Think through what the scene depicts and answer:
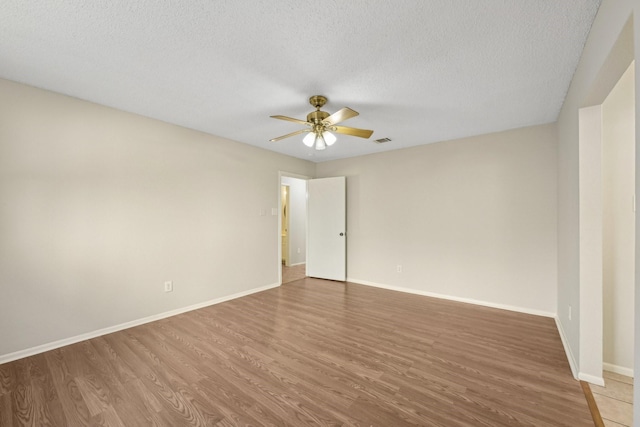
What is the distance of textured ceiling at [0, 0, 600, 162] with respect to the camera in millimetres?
1425

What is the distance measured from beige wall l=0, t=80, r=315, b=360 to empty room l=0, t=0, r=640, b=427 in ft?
0.06

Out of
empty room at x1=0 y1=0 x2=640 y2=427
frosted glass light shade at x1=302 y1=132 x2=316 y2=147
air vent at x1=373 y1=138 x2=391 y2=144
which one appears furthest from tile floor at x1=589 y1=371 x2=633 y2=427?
air vent at x1=373 y1=138 x2=391 y2=144

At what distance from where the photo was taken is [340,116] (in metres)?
2.15

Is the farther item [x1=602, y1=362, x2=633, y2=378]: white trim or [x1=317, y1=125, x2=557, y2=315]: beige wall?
[x1=317, y1=125, x2=557, y2=315]: beige wall

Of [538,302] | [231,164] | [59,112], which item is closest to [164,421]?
[59,112]

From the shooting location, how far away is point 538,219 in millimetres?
3164

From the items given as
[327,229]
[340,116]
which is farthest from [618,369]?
[327,229]

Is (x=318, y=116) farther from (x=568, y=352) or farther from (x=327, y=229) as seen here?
(x=568, y=352)

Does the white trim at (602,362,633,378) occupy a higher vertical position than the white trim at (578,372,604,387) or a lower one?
lower

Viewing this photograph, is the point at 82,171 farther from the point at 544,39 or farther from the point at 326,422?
the point at 544,39

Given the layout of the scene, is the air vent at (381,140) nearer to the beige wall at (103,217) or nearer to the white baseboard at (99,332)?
the beige wall at (103,217)

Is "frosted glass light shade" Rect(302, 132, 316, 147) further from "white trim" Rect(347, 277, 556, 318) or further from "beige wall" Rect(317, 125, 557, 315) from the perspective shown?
"white trim" Rect(347, 277, 556, 318)

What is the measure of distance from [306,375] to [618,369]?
2.50 m

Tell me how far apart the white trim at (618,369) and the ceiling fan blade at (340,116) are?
2.92m
